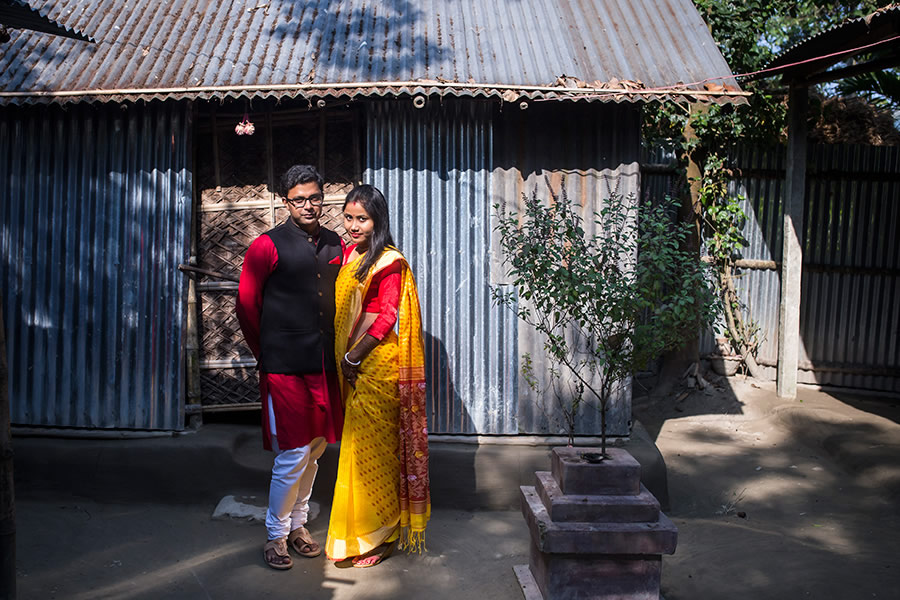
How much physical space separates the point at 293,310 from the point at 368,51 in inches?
79.3

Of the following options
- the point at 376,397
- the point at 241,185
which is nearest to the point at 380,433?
the point at 376,397

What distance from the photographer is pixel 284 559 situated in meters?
4.06

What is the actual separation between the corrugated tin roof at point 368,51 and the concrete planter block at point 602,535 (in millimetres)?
2352

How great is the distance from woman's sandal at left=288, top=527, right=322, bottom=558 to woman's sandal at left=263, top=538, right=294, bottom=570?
4.1 inches

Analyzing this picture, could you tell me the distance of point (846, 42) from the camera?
6.16 meters

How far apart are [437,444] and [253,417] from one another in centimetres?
151

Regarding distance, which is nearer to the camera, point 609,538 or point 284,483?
point 609,538

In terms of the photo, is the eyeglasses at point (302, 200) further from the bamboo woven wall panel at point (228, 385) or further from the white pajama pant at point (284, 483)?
the bamboo woven wall panel at point (228, 385)

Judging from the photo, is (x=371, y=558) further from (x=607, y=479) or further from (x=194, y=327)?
(x=194, y=327)

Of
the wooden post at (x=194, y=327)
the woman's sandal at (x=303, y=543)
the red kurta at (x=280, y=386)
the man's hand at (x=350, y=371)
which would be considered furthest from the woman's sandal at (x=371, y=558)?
the wooden post at (x=194, y=327)

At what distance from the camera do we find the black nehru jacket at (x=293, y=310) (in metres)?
4.03

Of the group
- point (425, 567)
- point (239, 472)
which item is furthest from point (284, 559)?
point (239, 472)

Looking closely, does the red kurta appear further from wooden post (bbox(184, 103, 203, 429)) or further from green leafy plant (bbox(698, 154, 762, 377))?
green leafy plant (bbox(698, 154, 762, 377))

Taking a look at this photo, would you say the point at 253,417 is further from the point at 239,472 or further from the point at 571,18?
the point at 571,18
